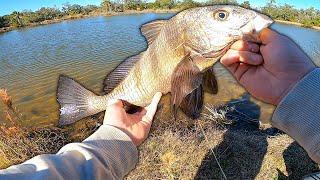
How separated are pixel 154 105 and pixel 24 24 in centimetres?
5739

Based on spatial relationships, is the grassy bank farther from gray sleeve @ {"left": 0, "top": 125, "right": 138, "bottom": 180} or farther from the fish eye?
the fish eye

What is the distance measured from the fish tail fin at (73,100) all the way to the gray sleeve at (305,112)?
4.51 feet

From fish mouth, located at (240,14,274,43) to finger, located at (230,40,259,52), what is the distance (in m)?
0.02

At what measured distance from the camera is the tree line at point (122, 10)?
3852cm

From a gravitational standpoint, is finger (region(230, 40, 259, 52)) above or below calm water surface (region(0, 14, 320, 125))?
above

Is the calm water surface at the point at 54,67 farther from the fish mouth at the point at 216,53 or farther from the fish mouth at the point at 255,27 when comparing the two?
the fish mouth at the point at 255,27

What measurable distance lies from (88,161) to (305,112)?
1035 mm

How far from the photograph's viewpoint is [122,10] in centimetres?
6291

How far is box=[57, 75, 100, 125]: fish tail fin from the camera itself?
2652mm

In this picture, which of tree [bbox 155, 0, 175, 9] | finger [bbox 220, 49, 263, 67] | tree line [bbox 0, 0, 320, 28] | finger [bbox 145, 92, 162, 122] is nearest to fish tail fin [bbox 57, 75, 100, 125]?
finger [bbox 145, 92, 162, 122]

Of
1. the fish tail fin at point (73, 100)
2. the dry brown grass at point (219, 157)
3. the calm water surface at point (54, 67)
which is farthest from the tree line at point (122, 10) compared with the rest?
the fish tail fin at point (73, 100)

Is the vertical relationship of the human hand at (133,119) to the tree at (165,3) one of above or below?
above

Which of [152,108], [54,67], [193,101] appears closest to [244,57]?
[193,101]

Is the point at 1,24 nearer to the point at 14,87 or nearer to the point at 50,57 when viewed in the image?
the point at 50,57
